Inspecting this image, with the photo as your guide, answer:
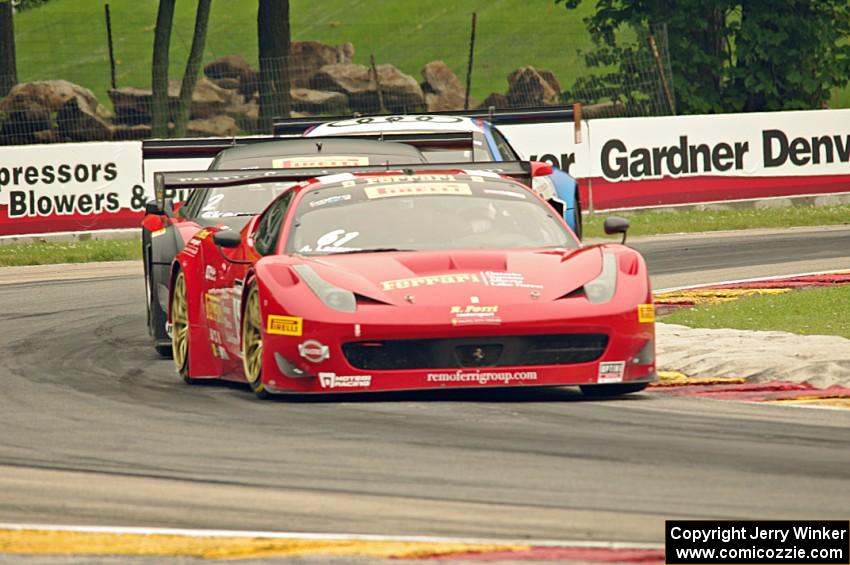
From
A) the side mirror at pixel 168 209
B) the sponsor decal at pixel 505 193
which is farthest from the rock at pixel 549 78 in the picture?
the sponsor decal at pixel 505 193

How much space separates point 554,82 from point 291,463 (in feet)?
134

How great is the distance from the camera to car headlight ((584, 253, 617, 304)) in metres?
9.29

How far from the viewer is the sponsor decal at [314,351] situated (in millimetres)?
9094

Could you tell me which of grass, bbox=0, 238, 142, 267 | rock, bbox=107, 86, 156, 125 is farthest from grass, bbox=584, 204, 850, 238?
rock, bbox=107, 86, 156, 125

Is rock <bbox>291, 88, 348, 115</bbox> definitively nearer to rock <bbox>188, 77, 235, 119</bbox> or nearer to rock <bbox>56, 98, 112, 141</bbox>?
rock <bbox>188, 77, 235, 119</bbox>

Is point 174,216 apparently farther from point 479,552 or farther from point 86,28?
point 86,28

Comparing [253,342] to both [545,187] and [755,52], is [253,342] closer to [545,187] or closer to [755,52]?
[545,187]

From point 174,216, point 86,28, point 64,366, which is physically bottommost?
point 64,366

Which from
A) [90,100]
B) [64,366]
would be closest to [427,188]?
[64,366]

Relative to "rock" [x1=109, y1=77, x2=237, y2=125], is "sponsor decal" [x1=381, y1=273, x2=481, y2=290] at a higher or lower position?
lower

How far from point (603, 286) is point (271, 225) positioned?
2.09 m

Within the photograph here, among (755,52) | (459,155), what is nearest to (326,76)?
(755,52)

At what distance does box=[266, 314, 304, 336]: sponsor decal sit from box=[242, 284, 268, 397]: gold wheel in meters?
0.13

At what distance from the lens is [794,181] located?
27.5 metres
